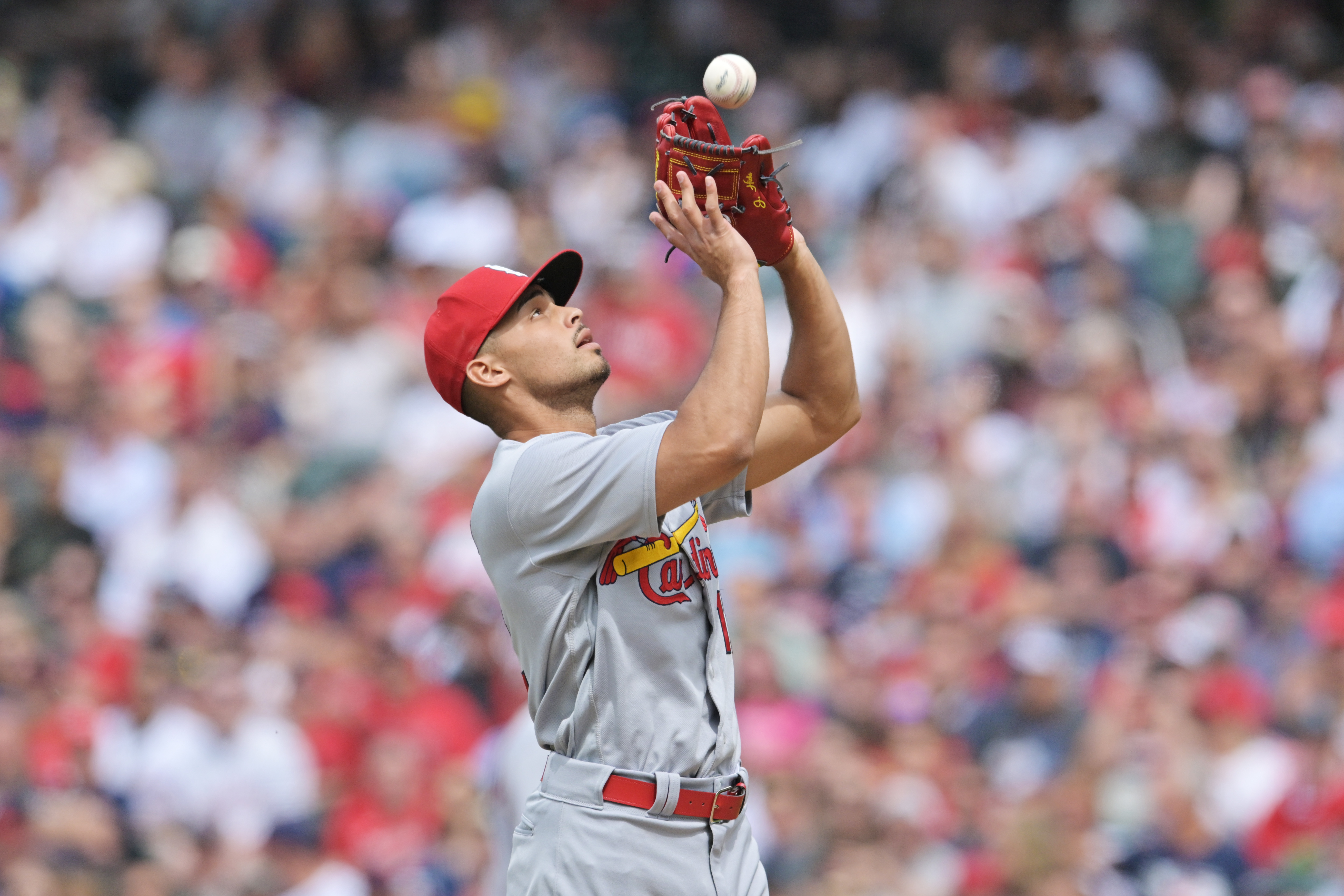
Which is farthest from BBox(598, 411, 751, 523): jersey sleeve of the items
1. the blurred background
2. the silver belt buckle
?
the blurred background

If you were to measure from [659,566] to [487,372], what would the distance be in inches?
21.4

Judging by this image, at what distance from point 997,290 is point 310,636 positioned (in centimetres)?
417

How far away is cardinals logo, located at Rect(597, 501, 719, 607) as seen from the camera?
2.96 metres

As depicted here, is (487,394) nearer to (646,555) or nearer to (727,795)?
(646,555)

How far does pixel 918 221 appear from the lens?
940 cm

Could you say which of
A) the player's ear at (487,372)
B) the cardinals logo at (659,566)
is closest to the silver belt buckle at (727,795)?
the cardinals logo at (659,566)

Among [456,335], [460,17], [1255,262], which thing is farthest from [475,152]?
[456,335]

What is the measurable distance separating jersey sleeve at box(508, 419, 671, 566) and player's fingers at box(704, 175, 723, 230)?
0.39m

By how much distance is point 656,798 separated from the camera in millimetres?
2855

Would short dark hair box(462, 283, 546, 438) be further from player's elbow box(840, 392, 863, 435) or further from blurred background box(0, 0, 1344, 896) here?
blurred background box(0, 0, 1344, 896)

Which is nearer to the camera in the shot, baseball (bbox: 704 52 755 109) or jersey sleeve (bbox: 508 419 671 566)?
jersey sleeve (bbox: 508 419 671 566)

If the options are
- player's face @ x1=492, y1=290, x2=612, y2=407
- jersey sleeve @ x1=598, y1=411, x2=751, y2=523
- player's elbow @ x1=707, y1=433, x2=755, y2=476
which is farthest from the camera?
jersey sleeve @ x1=598, y1=411, x2=751, y2=523

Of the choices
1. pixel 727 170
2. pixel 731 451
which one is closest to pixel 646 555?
pixel 731 451

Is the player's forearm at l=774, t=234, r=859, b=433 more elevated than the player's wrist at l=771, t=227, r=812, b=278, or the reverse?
the player's wrist at l=771, t=227, r=812, b=278
